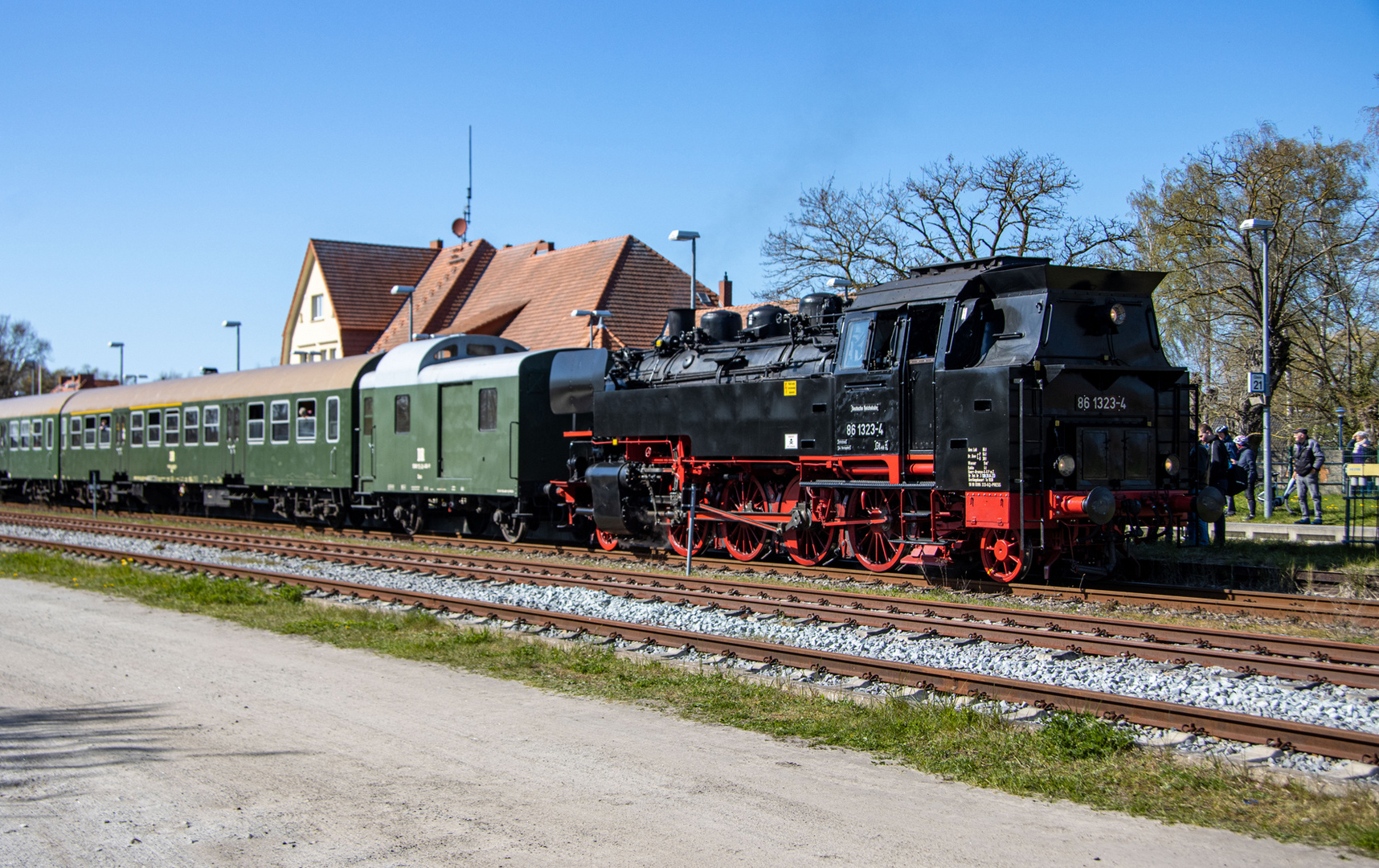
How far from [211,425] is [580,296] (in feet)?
48.2

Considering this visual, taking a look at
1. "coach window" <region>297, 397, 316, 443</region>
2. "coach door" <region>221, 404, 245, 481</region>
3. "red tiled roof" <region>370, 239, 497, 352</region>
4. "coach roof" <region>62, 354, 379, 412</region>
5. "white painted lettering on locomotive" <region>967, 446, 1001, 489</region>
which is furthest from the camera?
"red tiled roof" <region>370, 239, 497, 352</region>

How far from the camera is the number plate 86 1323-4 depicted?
11.2 meters

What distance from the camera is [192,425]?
85.2 feet

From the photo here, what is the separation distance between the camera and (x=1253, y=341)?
30.3 m

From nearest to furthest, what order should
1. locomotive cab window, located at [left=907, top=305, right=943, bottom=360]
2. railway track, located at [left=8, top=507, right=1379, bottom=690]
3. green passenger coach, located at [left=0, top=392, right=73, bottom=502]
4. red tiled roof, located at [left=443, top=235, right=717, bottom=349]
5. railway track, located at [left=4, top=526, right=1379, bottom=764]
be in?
1. railway track, located at [left=4, top=526, right=1379, bottom=764]
2. railway track, located at [left=8, top=507, right=1379, bottom=690]
3. locomotive cab window, located at [left=907, top=305, right=943, bottom=360]
4. green passenger coach, located at [left=0, top=392, right=73, bottom=502]
5. red tiled roof, located at [left=443, top=235, right=717, bottom=349]

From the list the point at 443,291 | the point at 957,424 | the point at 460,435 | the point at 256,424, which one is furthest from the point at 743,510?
the point at 443,291

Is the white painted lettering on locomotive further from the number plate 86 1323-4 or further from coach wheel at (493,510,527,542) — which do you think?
coach wheel at (493,510,527,542)

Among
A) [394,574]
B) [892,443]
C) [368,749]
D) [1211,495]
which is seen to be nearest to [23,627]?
[394,574]

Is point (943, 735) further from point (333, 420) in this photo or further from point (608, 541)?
point (333, 420)

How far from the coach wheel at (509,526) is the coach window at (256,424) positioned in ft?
24.8

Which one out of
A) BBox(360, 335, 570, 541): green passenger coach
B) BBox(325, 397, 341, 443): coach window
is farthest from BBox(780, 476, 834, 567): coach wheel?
BBox(325, 397, 341, 443): coach window

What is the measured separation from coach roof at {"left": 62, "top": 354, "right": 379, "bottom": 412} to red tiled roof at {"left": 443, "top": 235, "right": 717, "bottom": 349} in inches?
409

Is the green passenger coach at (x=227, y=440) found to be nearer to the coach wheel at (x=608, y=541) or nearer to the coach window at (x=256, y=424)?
the coach window at (x=256, y=424)

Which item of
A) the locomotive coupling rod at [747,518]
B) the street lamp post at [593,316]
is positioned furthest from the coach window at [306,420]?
the locomotive coupling rod at [747,518]
